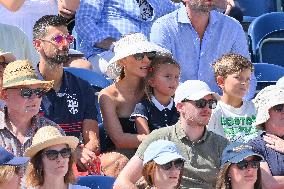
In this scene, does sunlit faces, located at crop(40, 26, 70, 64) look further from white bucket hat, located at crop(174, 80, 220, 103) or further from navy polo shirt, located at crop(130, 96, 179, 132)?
white bucket hat, located at crop(174, 80, 220, 103)

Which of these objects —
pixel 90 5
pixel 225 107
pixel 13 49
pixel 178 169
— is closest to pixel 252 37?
pixel 90 5

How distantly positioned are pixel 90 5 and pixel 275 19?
83.4 inches

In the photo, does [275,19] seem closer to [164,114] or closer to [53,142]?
[164,114]

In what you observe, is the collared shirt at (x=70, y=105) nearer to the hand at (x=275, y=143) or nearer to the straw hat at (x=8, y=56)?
the straw hat at (x=8, y=56)

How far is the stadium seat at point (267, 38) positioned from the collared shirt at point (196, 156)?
310 centimetres

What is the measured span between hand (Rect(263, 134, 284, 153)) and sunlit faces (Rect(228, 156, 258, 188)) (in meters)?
0.38

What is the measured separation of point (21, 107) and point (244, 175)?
4.89ft

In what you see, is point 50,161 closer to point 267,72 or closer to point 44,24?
point 44,24

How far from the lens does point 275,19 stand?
8.74m

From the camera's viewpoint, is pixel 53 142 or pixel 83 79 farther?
pixel 83 79

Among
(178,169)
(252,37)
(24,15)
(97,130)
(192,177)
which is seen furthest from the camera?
(252,37)

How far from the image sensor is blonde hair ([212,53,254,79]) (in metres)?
6.36

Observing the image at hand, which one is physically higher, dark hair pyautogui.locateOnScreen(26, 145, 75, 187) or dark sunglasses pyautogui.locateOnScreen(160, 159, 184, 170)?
dark sunglasses pyautogui.locateOnScreen(160, 159, 184, 170)

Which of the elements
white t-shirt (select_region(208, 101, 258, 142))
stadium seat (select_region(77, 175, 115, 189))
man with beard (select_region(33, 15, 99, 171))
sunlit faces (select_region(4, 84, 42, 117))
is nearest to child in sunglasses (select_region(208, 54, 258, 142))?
white t-shirt (select_region(208, 101, 258, 142))
